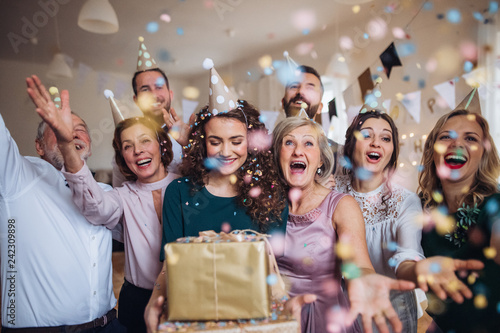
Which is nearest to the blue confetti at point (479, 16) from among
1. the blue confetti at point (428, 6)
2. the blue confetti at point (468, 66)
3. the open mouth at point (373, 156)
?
the blue confetti at point (468, 66)

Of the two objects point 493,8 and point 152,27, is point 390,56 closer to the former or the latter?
point 493,8

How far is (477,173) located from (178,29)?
340cm

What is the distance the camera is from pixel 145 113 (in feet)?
6.60

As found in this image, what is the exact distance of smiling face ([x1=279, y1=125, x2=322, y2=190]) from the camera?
4.55ft

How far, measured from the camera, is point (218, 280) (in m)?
0.95

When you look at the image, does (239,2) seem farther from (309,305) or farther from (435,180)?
(309,305)

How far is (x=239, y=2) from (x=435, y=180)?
112 inches

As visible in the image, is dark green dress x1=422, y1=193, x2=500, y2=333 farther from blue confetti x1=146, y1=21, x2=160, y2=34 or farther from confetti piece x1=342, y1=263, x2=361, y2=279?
blue confetti x1=146, y1=21, x2=160, y2=34

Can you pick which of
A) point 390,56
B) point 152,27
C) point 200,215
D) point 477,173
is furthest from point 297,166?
point 152,27

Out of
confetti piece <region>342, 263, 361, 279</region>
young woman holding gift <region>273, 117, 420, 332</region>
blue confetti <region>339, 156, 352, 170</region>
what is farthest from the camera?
blue confetti <region>339, 156, 352, 170</region>

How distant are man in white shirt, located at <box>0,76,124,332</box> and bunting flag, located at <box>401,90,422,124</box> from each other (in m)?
3.21


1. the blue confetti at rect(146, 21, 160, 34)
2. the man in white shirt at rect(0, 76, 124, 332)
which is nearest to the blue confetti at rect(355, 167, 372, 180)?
the man in white shirt at rect(0, 76, 124, 332)

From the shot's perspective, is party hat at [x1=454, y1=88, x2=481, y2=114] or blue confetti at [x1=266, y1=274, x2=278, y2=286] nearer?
blue confetti at [x1=266, y1=274, x2=278, y2=286]

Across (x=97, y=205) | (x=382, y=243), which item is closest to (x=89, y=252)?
(x=97, y=205)
